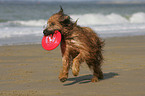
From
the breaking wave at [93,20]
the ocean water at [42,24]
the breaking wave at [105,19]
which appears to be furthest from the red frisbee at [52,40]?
the breaking wave at [105,19]

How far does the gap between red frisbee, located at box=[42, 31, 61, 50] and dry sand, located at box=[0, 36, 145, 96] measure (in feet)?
2.57

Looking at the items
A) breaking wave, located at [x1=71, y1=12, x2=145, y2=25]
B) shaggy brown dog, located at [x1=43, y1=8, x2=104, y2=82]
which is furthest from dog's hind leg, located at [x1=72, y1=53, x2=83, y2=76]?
breaking wave, located at [x1=71, y1=12, x2=145, y2=25]

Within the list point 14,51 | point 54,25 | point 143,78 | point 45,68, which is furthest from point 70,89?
point 14,51

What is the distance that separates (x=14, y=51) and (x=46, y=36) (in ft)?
15.3

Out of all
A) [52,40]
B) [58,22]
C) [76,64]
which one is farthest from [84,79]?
[58,22]

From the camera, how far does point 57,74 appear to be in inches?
279

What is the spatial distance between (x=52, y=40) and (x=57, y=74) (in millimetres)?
1421

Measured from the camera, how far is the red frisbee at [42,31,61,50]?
5.76 meters

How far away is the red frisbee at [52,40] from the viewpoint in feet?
18.9

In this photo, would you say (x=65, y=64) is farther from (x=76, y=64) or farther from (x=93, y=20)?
(x=93, y=20)

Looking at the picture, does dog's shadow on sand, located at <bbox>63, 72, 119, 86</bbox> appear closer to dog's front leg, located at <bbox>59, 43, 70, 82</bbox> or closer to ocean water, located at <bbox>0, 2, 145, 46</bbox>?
dog's front leg, located at <bbox>59, 43, 70, 82</bbox>

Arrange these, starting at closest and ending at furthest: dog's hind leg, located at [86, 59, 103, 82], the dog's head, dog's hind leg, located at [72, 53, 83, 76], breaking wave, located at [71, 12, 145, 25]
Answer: dog's hind leg, located at [72, 53, 83, 76]
the dog's head
dog's hind leg, located at [86, 59, 103, 82]
breaking wave, located at [71, 12, 145, 25]

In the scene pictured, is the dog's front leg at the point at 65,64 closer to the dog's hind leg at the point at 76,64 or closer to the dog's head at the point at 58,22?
the dog's hind leg at the point at 76,64

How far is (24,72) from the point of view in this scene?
7.27 metres
